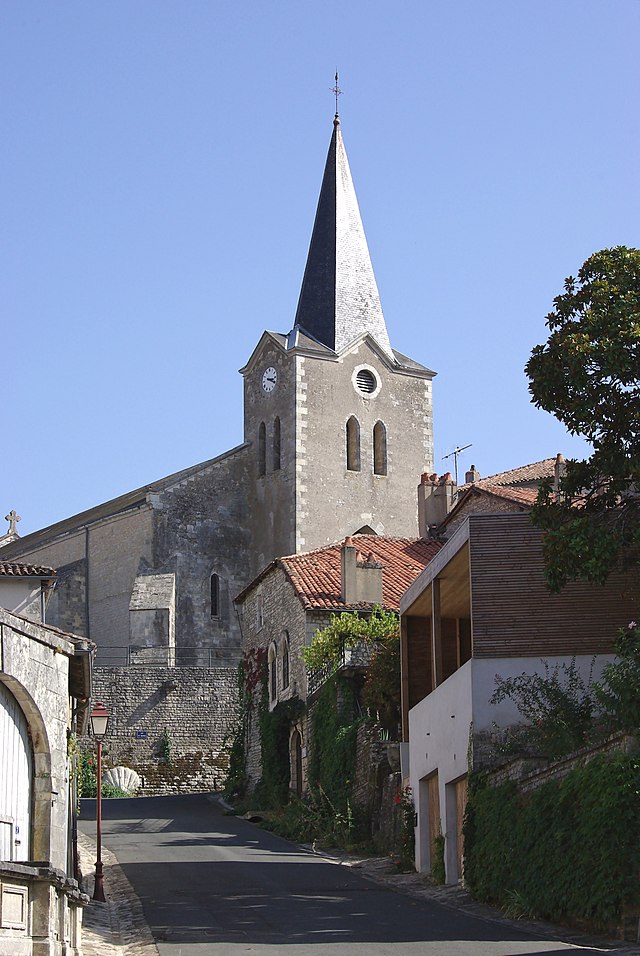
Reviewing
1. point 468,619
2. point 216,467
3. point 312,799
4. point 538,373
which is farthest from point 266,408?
point 538,373

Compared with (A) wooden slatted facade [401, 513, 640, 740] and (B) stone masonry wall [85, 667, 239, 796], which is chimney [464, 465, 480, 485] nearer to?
(B) stone masonry wall [85, 667, 239, 796]

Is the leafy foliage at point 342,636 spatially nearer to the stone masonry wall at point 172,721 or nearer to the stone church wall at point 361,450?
the stone masonry wall at point 172,721

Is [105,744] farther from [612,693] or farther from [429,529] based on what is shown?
[612,693]

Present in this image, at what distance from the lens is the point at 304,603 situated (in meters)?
33.5

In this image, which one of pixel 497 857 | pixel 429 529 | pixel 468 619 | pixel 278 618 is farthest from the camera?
pixel 429 529

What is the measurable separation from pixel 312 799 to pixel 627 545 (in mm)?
15070

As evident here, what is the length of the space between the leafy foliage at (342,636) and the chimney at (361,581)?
4.30 ft

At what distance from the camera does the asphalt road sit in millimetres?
14117

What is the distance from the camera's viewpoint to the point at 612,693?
1805 cm

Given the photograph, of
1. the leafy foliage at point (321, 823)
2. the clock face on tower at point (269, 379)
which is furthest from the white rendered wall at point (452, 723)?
the clock face on tower at point (269, 379)

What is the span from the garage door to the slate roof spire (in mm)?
40021

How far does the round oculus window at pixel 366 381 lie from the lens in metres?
53.0

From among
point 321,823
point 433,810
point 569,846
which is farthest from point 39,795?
point 321,823

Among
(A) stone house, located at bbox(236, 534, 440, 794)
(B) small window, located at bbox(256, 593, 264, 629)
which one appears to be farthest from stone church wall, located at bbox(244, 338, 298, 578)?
(B) small window, located at bbox(256, 593, 264, 629)
